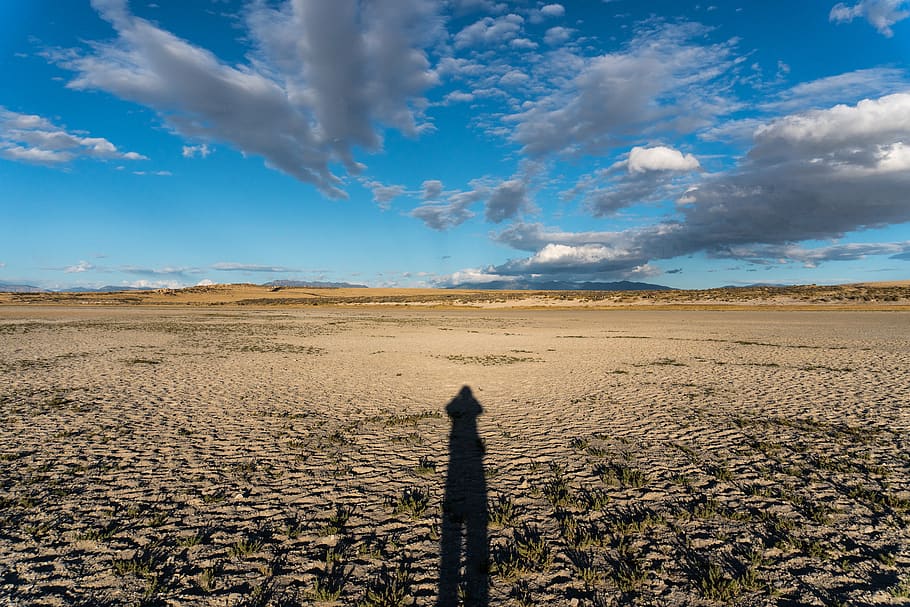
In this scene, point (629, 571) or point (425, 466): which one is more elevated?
point (629, 571)

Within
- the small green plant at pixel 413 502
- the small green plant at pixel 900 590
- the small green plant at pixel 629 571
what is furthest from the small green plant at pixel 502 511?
the small green plant at pixel 900 590

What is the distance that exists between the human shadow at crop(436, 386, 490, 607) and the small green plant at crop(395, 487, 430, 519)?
29cm

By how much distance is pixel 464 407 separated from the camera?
12.1 metres

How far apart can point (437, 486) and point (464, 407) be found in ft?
17.2

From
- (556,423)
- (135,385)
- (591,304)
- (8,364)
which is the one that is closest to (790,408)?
(556,423)

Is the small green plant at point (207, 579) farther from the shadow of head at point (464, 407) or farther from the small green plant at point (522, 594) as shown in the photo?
the shadow of head at point (464, 407)

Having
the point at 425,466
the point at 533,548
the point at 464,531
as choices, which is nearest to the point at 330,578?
the point at 464,531

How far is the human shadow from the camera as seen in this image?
4383 mm

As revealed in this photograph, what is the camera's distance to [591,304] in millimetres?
79438

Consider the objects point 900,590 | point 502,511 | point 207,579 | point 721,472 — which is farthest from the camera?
point 721,472

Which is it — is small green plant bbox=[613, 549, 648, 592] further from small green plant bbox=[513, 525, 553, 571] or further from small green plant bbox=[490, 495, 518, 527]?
small green plant bbox=[490, 495, 518, 527]

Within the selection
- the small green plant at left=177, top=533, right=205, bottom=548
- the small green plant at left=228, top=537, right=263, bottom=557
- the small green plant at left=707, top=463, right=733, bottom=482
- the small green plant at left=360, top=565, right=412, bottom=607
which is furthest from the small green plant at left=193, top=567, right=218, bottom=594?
the small green plant at left=707, top=463, right=733, bottom=482

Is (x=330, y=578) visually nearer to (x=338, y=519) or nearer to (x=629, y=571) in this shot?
(x=338, y=519)

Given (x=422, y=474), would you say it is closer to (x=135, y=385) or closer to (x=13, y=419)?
(x=13, y=419)
